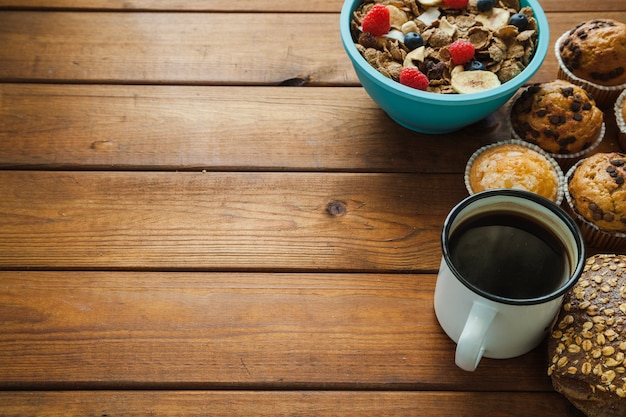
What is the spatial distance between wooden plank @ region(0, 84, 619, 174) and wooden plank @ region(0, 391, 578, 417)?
388 mm

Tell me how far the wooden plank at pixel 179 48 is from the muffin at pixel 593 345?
49cm

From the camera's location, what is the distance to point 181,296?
0.99 m

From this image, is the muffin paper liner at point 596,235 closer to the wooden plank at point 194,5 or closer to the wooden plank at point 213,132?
the wooden plank at point 213,132

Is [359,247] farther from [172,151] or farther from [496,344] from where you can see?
[172,151]

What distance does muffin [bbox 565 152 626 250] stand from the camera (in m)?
0.99

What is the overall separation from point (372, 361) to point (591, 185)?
427 millimetres

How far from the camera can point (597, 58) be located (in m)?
1.15

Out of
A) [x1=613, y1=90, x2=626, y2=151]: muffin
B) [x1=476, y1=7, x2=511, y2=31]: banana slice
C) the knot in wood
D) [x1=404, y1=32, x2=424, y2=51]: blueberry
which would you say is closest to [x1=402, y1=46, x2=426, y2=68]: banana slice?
[x1=404, y1=32, x2=424, y2=51]: blueberry

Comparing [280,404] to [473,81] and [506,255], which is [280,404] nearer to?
[506,255]

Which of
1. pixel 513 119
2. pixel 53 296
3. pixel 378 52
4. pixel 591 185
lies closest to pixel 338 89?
pixel 378 52

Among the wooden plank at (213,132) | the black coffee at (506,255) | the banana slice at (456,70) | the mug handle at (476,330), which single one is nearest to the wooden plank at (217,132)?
the wooden plank at (213,132)

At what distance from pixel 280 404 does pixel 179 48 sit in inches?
28.5

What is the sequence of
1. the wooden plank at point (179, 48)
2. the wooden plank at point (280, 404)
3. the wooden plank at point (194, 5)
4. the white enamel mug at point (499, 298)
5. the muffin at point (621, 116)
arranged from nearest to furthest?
the white enamel mug at point (499, 298)
the wooden plank at point (280, 404)
the muffin at point (621, 116)
the wooden plank at point (179, 48)
the wooden plank at point (194, 5)

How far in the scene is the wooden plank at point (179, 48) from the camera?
125cm
